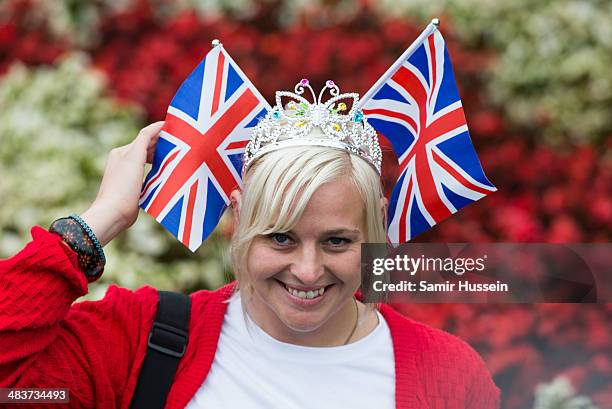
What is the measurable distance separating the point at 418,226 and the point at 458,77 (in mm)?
2797

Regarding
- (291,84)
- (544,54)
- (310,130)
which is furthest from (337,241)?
(544,54)

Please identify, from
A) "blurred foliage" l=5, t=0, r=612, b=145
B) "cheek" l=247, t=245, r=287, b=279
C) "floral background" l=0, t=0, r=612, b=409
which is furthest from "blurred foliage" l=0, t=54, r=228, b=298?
"cheek" l=247, t=245, r=287, b=279

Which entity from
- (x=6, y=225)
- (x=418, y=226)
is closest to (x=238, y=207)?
(x=418, y=226)

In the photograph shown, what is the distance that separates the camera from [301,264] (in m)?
2.10

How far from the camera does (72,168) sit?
4426mm

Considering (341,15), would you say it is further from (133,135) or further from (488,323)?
(488,323)

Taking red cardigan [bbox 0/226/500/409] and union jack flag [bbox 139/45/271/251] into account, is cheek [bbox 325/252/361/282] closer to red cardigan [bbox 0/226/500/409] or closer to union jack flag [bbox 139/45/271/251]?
red cardigan [bbox 0/226/500/409]

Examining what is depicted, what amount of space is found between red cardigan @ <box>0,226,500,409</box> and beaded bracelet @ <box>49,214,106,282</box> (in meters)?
0.03

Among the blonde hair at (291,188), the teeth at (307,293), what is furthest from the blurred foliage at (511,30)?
the teeth at (307,293)

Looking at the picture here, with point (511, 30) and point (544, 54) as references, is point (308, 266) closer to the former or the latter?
point (544, 54)

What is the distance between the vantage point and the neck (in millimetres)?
2299

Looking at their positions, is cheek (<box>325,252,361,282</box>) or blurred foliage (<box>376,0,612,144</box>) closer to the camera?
cheek (<box>325,252,361,282</box>)

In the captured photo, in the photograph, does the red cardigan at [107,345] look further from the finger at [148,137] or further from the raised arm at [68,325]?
the finger at [148,137]

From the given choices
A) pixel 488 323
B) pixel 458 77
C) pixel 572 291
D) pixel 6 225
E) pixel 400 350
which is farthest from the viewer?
pixel 458 77
